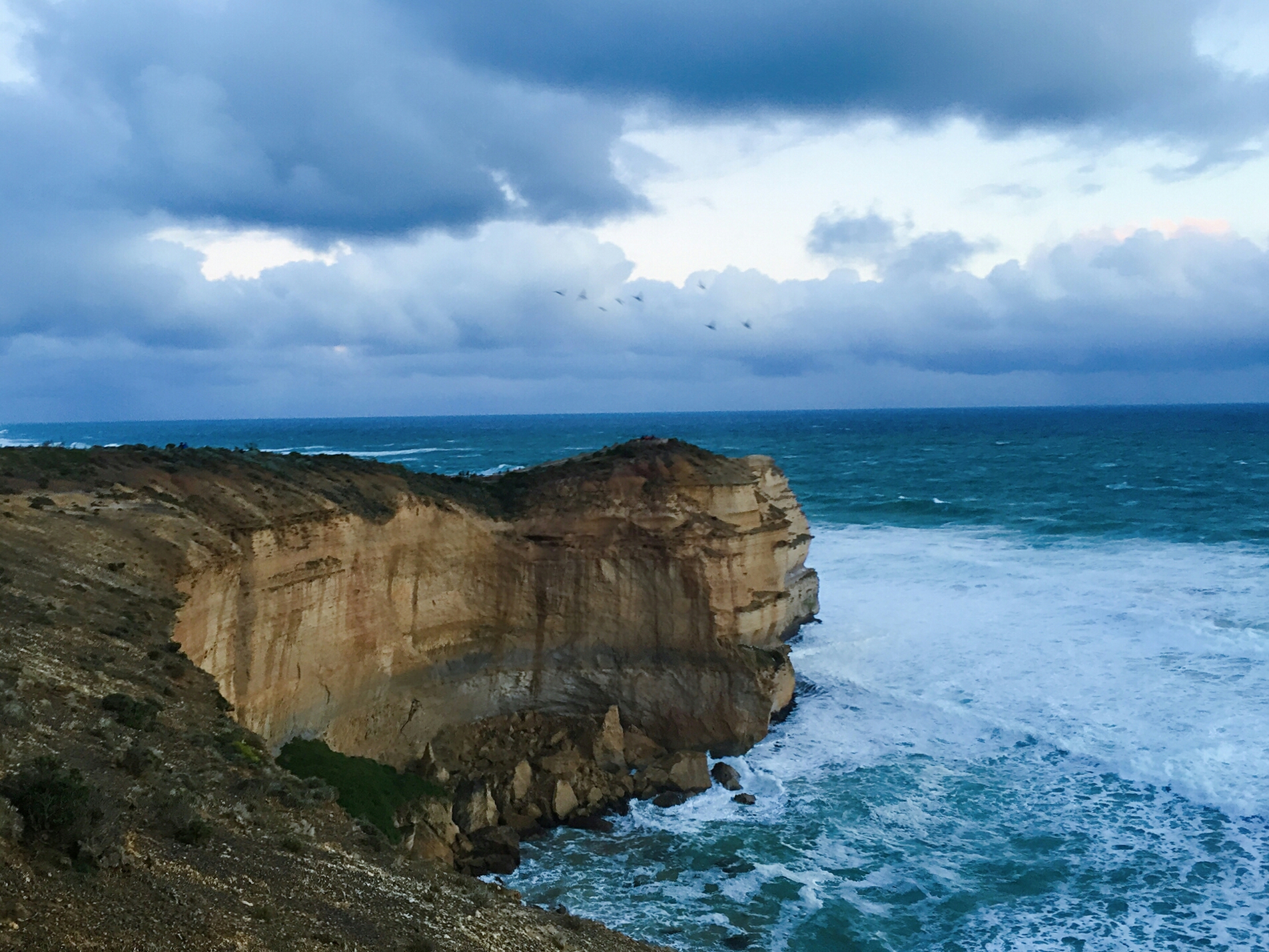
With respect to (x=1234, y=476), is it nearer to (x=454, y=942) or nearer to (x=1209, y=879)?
(x=1209, y=879)

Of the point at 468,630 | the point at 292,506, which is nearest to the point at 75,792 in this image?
the point at 292,506

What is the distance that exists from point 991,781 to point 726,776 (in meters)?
5.97

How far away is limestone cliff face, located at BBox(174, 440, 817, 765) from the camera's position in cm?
1970

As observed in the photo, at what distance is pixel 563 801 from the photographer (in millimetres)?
19266

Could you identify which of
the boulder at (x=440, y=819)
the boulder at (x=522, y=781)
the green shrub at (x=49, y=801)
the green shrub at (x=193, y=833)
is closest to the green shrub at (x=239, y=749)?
the green shrub at (x=193, y=833)

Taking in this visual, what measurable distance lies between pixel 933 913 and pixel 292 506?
14.2 metres

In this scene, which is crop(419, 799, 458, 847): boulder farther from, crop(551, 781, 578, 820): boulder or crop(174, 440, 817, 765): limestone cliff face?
crop(174, 440, 817, 765): limestone cliff face

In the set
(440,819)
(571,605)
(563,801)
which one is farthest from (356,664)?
(571,605)

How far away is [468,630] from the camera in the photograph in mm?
21719

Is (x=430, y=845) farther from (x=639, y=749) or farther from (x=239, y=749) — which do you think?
(x=239, y=749)

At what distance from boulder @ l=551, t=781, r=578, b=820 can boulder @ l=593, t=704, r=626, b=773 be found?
4.65 ft

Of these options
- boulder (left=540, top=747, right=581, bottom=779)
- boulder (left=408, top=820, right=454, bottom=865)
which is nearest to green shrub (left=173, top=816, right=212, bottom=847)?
boulder (left=408, top=820, right=454, bottom=865)

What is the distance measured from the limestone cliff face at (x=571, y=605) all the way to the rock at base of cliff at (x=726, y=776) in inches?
49.8

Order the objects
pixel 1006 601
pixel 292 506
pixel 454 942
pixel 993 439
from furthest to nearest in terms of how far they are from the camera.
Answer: pixel 993 439, pixel 1006 601, pixel 292 506, pixel 454 942
